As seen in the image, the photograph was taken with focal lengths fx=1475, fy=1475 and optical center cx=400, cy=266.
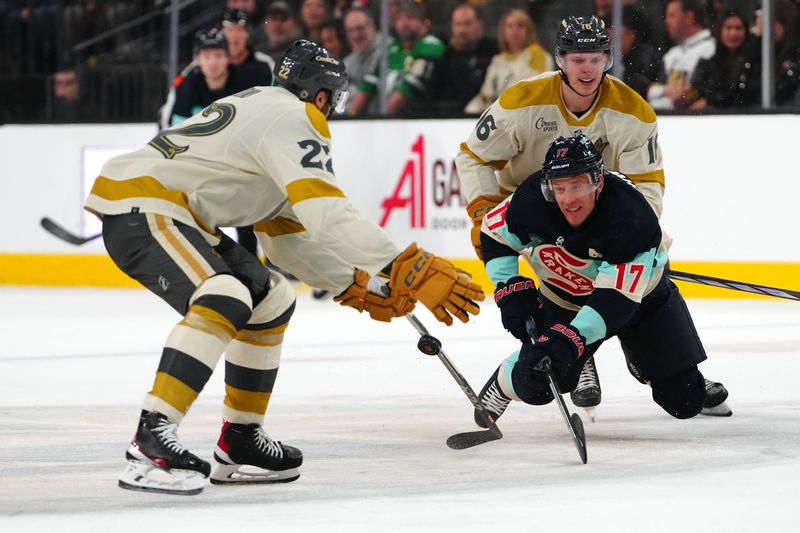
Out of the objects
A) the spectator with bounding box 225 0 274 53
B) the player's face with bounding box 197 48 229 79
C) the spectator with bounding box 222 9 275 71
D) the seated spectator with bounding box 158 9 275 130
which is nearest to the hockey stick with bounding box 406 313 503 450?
the player's face with bounding box 197 48 229 79

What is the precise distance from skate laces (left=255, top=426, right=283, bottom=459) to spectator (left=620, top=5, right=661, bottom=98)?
193 inches

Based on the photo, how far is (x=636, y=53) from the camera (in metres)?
7.95

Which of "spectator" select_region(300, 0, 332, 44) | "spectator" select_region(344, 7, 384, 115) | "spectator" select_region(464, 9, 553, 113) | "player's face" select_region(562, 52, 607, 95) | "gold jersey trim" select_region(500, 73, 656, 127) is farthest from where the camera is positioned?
"spectator" select_region(300, 0, 332, 44)

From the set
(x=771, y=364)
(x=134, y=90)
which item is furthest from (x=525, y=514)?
(x=134, y=90)

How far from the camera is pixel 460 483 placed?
3.36 meters

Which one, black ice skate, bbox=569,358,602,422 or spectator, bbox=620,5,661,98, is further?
spectator, bbox=620,5,661,98

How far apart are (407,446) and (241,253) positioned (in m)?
0.73

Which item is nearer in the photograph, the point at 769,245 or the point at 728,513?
the point at 728,513

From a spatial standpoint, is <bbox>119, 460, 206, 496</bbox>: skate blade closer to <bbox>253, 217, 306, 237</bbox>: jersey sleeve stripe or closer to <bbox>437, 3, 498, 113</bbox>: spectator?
<bbox>253, 217, 306, 237</bbox>: jersey sleeve stripe

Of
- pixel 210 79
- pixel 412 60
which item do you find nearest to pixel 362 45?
pixel 412 60

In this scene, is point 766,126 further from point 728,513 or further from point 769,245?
point 728,513

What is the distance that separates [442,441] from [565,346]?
0.51m

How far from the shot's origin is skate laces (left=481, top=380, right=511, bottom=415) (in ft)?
13.2

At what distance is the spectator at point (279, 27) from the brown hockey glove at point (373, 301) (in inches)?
226
